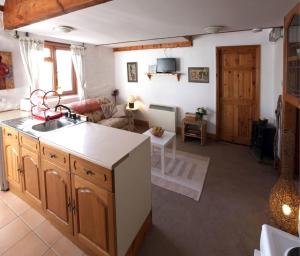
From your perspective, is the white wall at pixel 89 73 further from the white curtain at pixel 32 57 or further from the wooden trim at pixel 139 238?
the wooden trim at pixel 139 238

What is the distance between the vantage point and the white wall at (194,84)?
12.1 ft

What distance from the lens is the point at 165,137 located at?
330 cm

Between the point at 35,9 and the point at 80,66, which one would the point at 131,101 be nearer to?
the point at 80,66

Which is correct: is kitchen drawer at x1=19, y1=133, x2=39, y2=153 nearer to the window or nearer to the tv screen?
the window

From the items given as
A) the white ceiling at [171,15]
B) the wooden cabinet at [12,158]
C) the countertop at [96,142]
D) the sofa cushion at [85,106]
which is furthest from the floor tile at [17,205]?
the white ceiling at [171,15]

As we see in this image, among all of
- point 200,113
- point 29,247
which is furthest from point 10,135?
point 200,113

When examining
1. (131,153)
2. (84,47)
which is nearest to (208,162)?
(131,153)

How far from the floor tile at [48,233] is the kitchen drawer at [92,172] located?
0.79m

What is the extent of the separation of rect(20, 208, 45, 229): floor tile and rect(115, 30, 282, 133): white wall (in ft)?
11.5

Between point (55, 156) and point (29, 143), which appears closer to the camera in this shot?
point (55, 156)

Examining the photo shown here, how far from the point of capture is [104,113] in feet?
14.7

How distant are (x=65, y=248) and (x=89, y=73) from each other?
12.7 feet

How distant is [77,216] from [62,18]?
2180mm

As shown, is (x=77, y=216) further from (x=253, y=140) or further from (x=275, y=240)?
(x=253, y=140)
